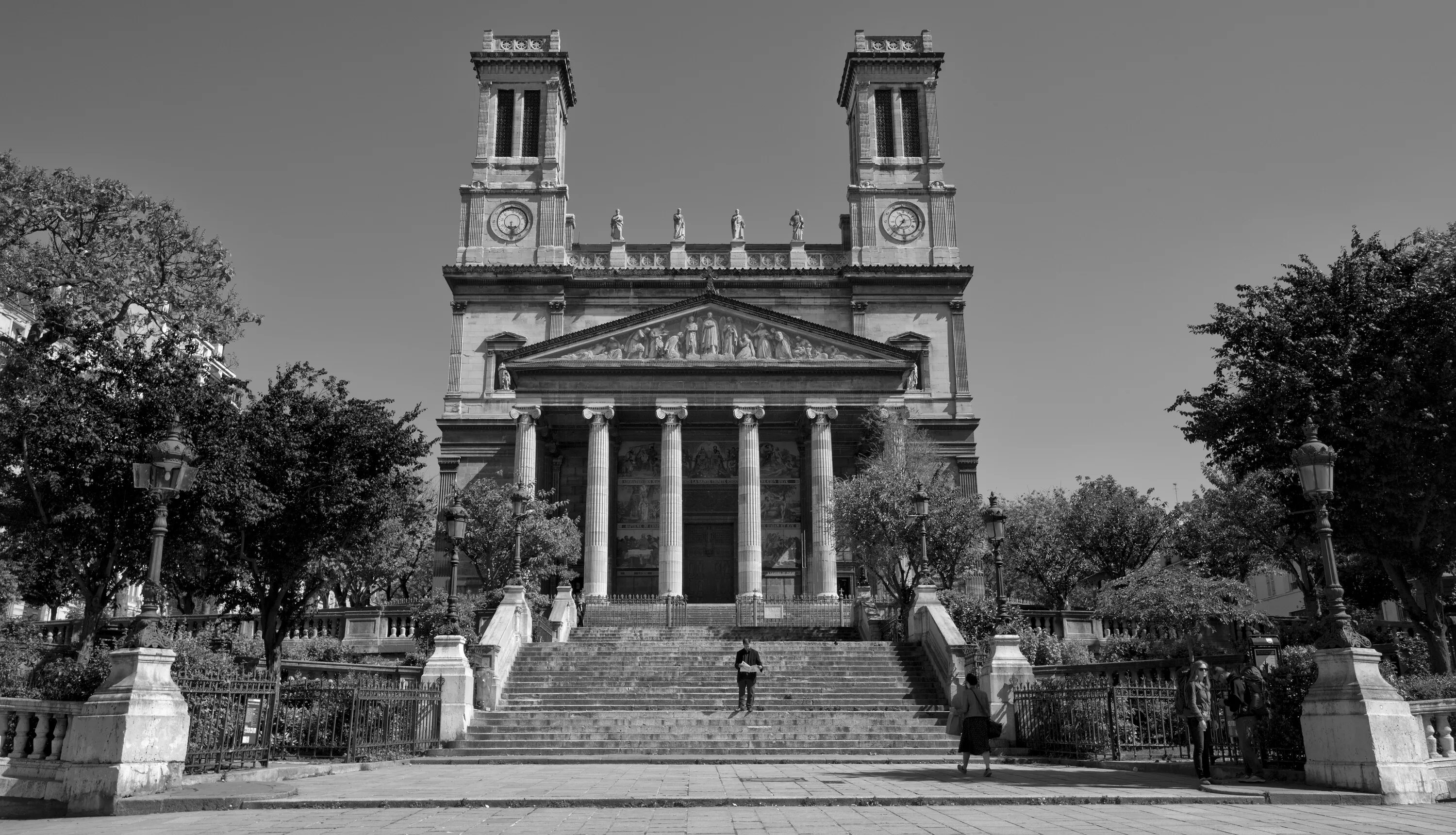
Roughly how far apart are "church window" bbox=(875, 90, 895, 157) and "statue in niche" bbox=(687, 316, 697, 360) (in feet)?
60.0

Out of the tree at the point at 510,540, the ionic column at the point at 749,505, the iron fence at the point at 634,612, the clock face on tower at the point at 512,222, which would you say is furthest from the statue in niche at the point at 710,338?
the clock face on tower at the point at 512,222

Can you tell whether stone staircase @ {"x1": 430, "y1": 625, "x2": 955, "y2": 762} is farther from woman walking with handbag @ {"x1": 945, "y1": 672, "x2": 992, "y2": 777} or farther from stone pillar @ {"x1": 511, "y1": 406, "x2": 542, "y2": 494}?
stone pillar @ {"x1": 511, "y1": 406, "x2": 542, "y2": 494}

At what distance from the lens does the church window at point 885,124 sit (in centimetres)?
5544

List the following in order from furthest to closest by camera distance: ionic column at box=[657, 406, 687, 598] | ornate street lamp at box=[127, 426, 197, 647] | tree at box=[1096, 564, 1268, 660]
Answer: ionic column at box=[657, 406, 687, 598] → tree at box=[1096, 564, 1268, 660] → ornate street lamp at box=[127, 426, 197, 647]

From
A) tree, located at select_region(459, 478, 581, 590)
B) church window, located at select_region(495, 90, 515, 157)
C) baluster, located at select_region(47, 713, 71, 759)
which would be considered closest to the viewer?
baluster, located at select_region(47, 713, 71, 759)

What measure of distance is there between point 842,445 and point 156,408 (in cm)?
2937

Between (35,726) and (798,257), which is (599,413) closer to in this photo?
(798,257)

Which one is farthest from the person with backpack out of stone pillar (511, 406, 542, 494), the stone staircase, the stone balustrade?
stone pillar (511, 406, 542, 494)

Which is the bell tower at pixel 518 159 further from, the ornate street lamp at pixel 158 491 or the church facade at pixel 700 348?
the ornate street lamp at pixel 158 491

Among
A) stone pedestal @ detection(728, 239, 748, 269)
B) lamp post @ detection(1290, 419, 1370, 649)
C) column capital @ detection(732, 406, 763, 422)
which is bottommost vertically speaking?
lamp post @ detection(1290, 419, 1370, 649)

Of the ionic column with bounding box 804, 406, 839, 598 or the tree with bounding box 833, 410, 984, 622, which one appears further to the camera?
the ionic column with bounding box 804, 406, 839, 598

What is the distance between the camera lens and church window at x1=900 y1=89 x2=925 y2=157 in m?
55.6

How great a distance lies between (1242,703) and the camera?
46.6 ft

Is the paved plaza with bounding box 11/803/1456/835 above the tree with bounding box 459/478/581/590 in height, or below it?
below
